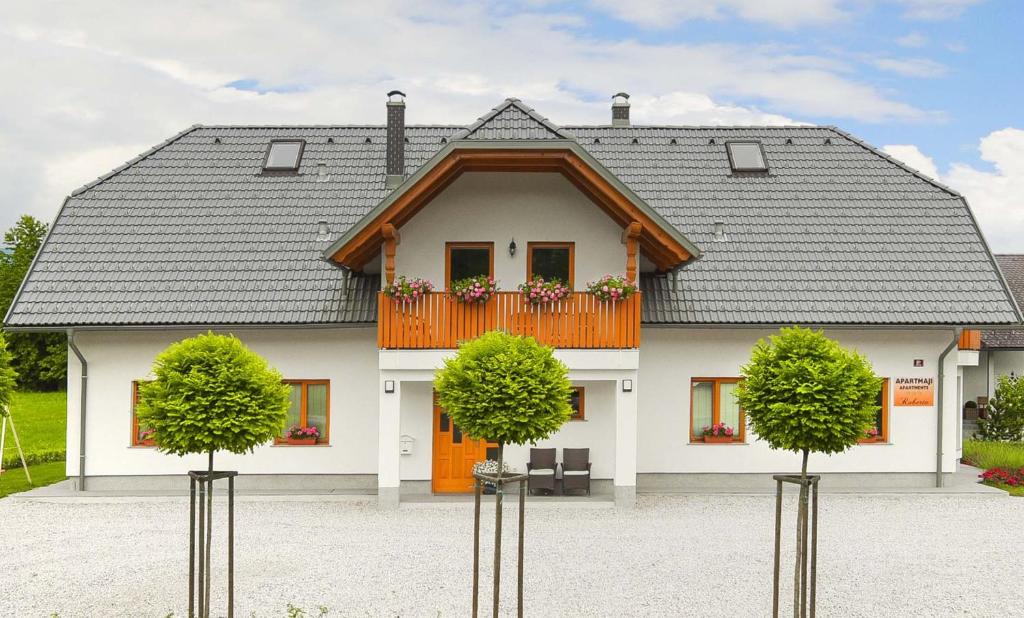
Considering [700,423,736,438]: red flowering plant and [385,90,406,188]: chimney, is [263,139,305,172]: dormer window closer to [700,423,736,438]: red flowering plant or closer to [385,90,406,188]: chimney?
[385,90,406,188]: chimney

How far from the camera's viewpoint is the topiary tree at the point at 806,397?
7.75 meters

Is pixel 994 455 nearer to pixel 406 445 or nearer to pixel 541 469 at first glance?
pixel 541 469

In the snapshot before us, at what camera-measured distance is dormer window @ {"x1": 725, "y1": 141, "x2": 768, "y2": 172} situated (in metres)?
17.9

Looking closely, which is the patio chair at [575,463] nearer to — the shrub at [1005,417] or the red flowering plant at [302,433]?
the red flowering plant at [302,433]

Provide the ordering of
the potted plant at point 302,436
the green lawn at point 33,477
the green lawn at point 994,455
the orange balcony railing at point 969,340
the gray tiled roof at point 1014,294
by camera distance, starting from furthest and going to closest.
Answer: the gray tiled roof at point 1014,294
the green lawn at point 994,455
the orange balcony railing at point 969,340
the green lawn at point 33,477
the potted plant at point 302,436

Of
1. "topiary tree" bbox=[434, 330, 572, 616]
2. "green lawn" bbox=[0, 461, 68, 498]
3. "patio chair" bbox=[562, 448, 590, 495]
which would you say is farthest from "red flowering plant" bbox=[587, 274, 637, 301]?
"green lawn" bbox=[0, 461, 68, 498]

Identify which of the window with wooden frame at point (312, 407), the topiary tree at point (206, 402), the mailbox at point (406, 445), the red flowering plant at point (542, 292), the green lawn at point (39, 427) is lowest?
the green lawn at point (39, 427)

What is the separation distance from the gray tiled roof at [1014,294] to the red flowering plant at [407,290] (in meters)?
17.3

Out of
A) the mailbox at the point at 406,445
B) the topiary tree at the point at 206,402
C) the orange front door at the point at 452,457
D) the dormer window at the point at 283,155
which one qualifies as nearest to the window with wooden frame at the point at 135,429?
the mailbox at the point at 406,445

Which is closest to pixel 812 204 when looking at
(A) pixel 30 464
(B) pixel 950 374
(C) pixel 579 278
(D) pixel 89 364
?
(B) pixel 950 374

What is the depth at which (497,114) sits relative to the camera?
14477 millimetres

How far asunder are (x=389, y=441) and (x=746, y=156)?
10.1 meters

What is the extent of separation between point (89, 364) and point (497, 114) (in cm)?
834

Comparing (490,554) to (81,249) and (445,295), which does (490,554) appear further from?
(81,249)
